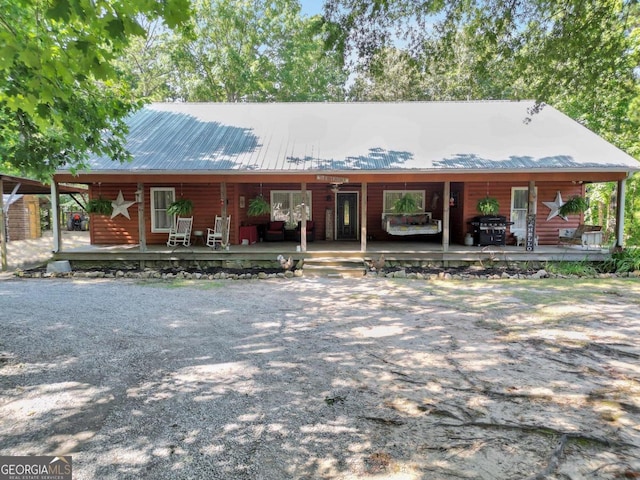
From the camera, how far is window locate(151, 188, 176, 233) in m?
Answer: 12.2

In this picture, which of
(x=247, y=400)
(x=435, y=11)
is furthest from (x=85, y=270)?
(x=435, y=11)

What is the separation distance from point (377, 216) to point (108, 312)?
30.7 feet

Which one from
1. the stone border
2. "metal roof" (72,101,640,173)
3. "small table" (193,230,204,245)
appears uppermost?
"metal roof" (72,101,640,173)

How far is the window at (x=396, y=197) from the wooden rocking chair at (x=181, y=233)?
650 centimetres

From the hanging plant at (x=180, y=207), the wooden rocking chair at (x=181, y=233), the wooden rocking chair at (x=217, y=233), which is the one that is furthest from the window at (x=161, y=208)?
the wooden rocking chair at (x=217, y=233)

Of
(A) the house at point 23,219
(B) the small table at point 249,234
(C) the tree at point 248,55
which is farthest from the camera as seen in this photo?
(C) the tree at point 248,55

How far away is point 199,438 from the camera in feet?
9.59

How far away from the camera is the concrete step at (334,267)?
9.74 metres

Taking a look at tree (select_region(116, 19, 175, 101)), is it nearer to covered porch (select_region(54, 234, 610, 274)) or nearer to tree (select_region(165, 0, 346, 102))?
tree (select_region(165, 0, 346, 102))

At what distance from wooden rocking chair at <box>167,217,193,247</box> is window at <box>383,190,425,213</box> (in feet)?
21.3

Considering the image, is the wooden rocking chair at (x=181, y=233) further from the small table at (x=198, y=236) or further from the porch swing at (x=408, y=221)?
the porch swing at (x=408, y=221)

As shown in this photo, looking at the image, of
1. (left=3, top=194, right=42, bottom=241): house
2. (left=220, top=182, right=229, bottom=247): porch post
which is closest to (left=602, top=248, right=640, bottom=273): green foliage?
(left=220, top=182, right=229, bottom=247): porch post

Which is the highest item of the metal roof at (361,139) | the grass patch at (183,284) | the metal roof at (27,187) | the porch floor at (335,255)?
the metal roof at (361,139)

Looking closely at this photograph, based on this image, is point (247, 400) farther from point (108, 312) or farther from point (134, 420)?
point (108, 312)
